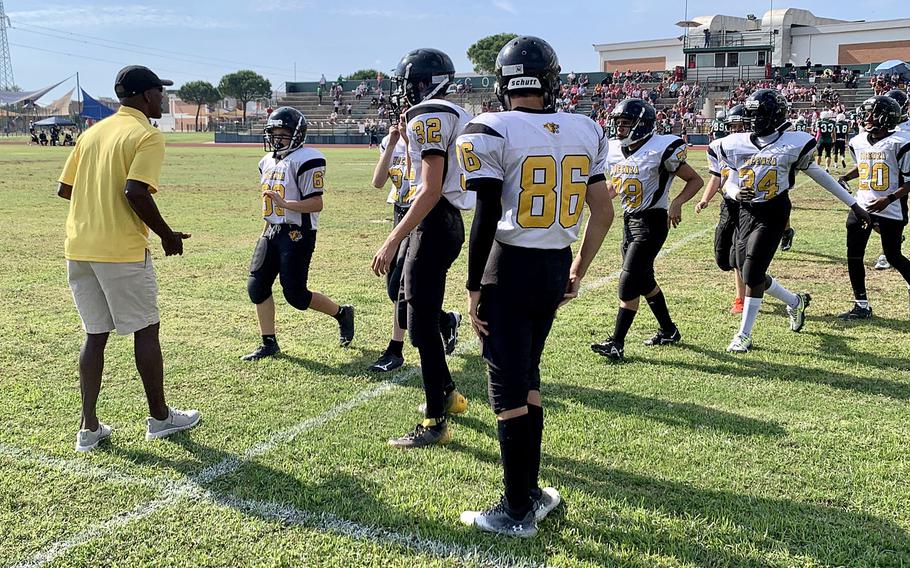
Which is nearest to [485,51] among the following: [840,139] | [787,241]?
[840,139]

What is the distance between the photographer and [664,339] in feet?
20.2

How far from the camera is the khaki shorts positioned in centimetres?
399

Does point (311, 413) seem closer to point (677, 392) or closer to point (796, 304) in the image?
point (677, 392)

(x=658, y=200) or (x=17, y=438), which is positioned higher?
(x=658, y=200)

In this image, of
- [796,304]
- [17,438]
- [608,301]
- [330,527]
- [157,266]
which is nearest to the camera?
[330,527]

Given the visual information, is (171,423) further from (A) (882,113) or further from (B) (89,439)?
(A) (882,113)

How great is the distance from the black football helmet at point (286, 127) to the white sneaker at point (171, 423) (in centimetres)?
229

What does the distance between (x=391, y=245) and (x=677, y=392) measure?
94.5 inches

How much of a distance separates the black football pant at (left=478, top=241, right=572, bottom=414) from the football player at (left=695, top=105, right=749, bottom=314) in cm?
366

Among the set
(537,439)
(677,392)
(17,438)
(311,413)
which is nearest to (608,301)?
(677,392)

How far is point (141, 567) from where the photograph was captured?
9.89ft

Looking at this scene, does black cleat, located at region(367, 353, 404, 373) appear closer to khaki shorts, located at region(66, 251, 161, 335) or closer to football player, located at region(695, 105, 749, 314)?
khaki shorts, located at region(66, 251, 161, 335)

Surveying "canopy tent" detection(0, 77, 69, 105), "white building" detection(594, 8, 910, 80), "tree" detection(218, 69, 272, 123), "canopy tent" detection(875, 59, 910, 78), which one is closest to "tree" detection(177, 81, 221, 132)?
"tree" detection(218, 69, 272, 123)

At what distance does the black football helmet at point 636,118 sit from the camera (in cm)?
582
